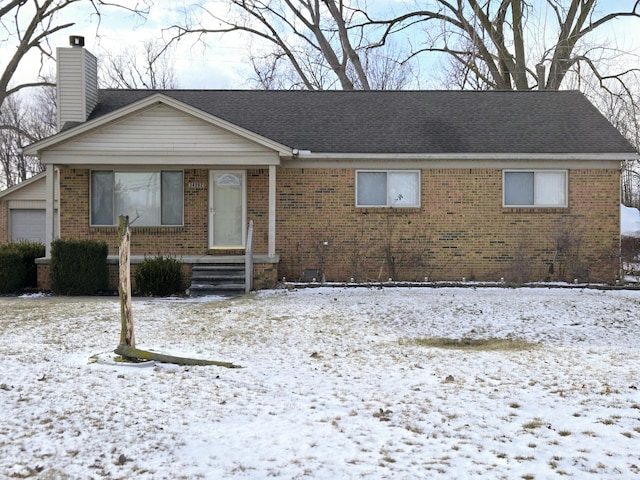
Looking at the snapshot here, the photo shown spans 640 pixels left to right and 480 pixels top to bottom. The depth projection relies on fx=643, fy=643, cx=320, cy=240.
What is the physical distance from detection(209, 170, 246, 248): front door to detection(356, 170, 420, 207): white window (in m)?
2.83

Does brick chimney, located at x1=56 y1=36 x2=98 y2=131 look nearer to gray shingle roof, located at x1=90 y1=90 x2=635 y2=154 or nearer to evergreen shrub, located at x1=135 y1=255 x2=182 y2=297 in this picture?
gray shingle roof, located at x1=90 y1=90 x2=635 y2=154

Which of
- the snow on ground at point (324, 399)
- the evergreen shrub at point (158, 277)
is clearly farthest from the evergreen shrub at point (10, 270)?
the snow on ground at point (324, 399)

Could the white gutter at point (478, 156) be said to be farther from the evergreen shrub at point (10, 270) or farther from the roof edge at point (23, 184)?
the roof edge at point (23, 184)

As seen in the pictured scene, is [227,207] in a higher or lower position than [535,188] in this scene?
lower

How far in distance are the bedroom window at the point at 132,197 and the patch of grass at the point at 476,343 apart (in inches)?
333

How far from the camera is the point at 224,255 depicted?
15.2 m

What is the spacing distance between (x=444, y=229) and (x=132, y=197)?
7.45 m

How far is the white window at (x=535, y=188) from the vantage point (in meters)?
15.4

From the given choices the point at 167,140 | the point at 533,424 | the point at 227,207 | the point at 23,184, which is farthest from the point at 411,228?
the point at 23,184

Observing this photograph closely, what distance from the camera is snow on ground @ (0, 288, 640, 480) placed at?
423cm

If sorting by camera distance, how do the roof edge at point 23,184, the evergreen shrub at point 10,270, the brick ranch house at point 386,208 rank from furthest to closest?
the roof edge at point 23,184, the brick ranch house at point 386,208, the evergreen shrub at point 10,270

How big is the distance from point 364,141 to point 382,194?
1370 millimetres

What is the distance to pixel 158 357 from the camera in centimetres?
687

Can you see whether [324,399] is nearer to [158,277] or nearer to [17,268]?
[158,277]
